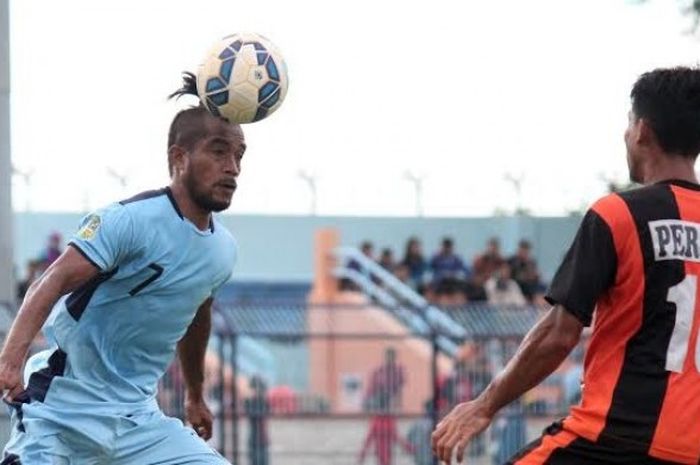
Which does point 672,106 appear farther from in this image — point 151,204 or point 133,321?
point 133,321

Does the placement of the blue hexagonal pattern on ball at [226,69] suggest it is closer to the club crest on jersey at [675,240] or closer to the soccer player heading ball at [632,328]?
the soccer player heading ball at [632,328]

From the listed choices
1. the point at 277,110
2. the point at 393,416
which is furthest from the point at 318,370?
the point at 277,110

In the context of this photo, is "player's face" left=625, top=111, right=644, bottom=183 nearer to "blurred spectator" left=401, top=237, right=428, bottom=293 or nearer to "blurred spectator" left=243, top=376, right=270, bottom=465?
"blurred spectator" left=243, top=376, right=270, bottom=465

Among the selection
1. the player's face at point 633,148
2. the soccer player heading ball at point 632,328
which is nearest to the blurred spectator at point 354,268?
the player's face at point 633,148

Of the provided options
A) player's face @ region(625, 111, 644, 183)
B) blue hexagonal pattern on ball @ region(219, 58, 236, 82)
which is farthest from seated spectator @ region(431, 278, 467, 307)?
player's face @ region(625, 111, 644, 183)

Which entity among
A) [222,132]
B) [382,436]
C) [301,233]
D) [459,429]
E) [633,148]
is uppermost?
[301,233]

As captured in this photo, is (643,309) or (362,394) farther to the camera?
(362,394)

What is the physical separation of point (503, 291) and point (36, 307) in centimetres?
1116

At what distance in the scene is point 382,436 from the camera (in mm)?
15859

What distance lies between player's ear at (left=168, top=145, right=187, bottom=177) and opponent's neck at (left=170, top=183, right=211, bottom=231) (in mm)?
71

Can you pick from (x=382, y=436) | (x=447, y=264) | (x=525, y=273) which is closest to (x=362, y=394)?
(x=382, y=436)

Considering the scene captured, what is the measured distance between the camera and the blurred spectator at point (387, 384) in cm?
1594

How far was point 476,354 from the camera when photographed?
15633 millimetres

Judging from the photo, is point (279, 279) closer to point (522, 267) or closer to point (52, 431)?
point (522, 267)
